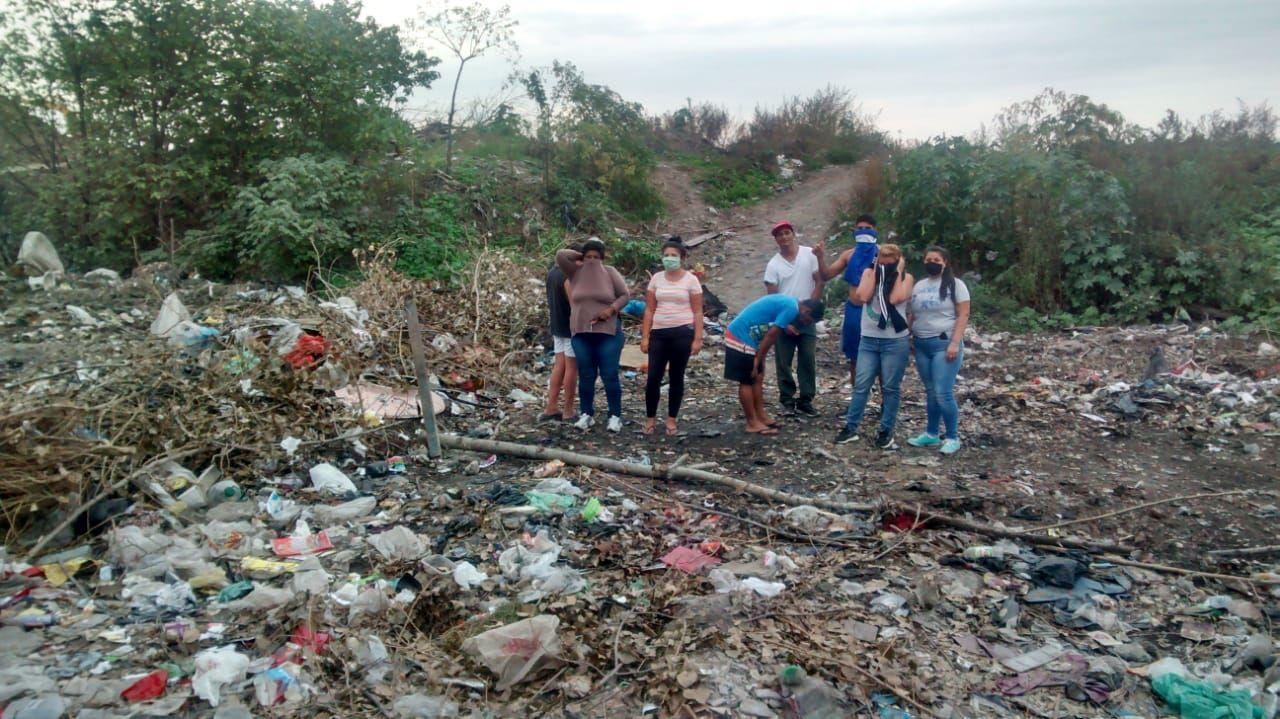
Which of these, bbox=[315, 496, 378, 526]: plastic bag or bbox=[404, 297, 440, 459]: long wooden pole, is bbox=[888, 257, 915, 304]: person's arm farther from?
bbox=[315, 496, 378, 526]: plastic bag

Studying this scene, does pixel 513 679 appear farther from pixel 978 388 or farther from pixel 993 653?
pixel 978 388

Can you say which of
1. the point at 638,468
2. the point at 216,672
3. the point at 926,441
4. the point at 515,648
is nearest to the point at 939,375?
the point at 926,441

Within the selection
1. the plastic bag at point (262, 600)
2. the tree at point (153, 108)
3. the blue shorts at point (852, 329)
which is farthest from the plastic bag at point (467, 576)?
the tree at point (153, 108)

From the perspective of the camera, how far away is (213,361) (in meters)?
5.64

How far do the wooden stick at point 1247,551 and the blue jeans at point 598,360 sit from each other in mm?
3638

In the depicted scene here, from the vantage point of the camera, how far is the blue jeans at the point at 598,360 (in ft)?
19.6

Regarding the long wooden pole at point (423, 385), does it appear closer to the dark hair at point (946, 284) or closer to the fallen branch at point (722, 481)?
the fallen branch at point (722, 481)

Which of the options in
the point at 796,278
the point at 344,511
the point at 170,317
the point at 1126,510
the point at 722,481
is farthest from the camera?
the point at 170,317

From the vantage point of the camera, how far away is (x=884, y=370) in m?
5.61

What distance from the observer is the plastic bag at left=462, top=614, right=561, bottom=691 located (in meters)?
3.10

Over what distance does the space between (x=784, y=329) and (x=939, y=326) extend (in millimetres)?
1002

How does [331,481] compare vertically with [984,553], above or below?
above

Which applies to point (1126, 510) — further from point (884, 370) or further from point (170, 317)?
point (170, 317)

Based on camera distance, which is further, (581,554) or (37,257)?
(37,257)
